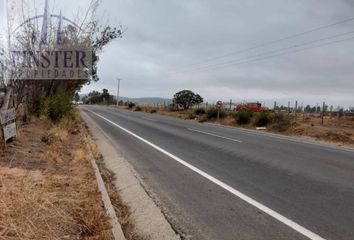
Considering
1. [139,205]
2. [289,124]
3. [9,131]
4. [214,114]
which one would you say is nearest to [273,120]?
[289,124]

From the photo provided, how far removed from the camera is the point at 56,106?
77.3 ft

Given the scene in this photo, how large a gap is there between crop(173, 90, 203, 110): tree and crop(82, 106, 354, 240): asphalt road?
189 ft

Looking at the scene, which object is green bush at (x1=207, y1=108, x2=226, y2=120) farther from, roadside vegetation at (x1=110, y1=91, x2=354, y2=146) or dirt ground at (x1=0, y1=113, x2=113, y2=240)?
dirt ground at (x1=0, y1=113, x2=113, y2=240)

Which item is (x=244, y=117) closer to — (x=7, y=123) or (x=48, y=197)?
(x=7, y=123)

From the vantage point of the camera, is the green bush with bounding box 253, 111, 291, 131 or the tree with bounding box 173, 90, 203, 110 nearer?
the green bush with bounding box 253, 111, 291, 131

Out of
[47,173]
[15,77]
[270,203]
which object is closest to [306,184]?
[270,203]

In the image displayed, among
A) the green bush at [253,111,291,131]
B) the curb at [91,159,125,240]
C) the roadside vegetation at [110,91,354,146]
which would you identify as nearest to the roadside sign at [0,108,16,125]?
the curb at [91,159,125,240]

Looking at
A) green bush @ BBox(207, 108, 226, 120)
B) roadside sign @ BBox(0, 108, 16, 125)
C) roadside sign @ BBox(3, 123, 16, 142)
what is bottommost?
green bush @ BBox(207, 108, 226, 120)

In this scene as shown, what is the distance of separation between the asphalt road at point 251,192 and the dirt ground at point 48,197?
4.05 feet

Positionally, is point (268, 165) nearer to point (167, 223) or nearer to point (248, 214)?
point (248, 214)

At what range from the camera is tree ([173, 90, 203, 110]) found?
240 feet

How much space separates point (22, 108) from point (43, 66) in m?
2.31

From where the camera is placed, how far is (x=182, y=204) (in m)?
7.89

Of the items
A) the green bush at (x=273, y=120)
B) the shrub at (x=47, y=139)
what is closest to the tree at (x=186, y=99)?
the green bush at (x=273, y=120)
